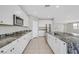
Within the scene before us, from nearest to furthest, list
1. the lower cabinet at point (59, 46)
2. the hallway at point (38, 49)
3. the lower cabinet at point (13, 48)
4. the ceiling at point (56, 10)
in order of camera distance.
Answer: the lower cabinet at point (13, 48) < the lower cabinet at point (59, 46) < the hallway at point (38, 49) < the ceiling at point (56, 10)

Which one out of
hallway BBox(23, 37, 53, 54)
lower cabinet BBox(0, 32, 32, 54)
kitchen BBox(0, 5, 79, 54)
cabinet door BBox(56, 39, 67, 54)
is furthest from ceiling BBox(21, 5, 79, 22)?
cabinet door BBox(56, 39, 67, 54)

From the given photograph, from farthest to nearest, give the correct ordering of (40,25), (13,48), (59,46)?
(40,25), (59,46), (13,48)

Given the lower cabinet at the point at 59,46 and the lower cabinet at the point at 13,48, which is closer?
the lower cabinet at the point at 13,48

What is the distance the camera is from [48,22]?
9.13 m

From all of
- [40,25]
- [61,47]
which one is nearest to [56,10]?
[61,47]

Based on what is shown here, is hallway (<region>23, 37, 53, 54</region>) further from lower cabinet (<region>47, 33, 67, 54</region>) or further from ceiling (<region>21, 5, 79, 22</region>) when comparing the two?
ceiling (<region>21, 5, 79, 22</region>)

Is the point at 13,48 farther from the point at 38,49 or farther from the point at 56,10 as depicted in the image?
the point at 56,10

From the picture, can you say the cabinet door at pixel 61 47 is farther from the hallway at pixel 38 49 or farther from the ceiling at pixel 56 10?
the ceiling at pixel 56 10

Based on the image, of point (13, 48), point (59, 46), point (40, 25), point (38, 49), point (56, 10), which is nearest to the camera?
point (13, 48)

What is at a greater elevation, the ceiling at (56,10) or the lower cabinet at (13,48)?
the ceiling at (56,10)

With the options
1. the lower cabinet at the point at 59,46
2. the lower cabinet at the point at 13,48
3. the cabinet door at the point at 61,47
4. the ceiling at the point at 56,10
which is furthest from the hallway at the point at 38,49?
the ceiling at the point at 56,10

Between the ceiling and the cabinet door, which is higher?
the ceiling
